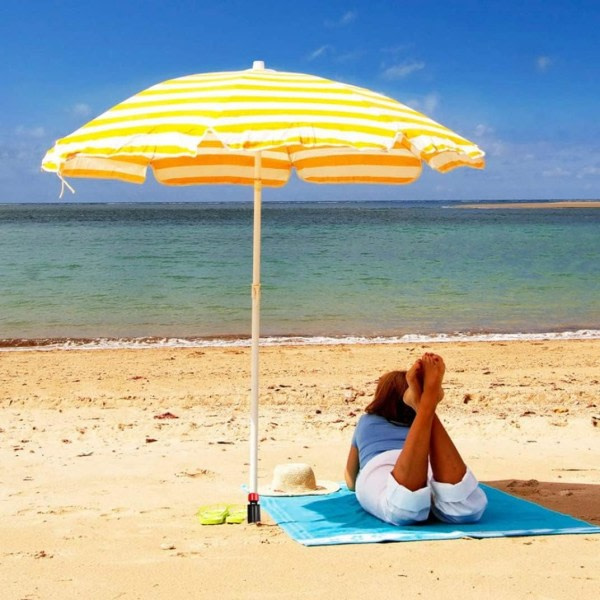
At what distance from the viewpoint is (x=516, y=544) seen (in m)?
4.22

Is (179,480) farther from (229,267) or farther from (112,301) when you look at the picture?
(229,267)

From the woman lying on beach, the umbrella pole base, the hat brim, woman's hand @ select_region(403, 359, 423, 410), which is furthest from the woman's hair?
the umbrella pole base

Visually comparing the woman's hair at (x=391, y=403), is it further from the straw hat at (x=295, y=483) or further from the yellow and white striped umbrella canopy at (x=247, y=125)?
the yellow and white striped umbrella canopy at (x=247, y=125)

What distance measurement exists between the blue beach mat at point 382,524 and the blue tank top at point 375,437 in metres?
0.30

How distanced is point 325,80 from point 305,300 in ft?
46.2

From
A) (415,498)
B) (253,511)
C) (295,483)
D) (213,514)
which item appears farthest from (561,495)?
(213,514)

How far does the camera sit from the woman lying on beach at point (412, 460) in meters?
4.20

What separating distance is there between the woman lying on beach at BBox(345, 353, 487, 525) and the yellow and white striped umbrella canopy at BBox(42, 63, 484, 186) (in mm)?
1026

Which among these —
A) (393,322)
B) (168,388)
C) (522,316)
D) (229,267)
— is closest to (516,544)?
(168,388)

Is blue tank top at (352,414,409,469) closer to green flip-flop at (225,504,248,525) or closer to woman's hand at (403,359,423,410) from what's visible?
woman's hand at (403,359,423,410)

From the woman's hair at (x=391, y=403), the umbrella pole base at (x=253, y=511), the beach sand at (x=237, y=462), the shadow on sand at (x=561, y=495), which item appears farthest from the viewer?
the shadow on sand at (x=561, y=495)

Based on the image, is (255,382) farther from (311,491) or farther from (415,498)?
(415,498)

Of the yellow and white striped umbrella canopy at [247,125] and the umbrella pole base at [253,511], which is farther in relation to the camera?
the umbrella pole base at [253,511]

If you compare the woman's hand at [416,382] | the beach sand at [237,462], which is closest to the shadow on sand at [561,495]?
the beach sand at [237,462]
